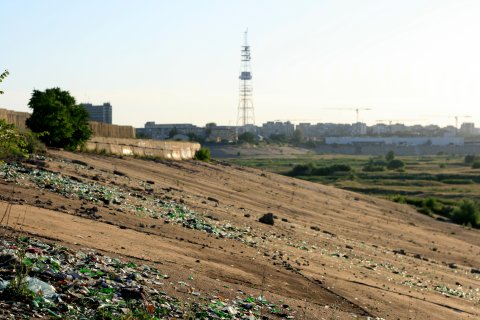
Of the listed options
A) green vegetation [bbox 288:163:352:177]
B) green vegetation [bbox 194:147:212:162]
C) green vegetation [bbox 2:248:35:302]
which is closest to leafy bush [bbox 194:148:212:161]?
green vegetation [bbox 194:147:212:162]

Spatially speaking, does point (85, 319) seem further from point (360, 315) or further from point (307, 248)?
point (307, 248)

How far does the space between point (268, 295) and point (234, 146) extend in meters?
142

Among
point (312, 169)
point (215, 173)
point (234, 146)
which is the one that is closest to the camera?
point (215, 173)

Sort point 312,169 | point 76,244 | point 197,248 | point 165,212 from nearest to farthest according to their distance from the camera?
point 76,244, point 197,248, point 165,212, point 312,169

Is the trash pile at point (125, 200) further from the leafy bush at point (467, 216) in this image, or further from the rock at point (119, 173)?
the leafy bush at point (467, 216)

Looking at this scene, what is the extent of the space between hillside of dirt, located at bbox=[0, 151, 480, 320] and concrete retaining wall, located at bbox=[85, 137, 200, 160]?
80.8 inches

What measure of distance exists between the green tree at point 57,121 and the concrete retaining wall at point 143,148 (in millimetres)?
1135

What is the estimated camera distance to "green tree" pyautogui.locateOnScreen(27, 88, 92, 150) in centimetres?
3184

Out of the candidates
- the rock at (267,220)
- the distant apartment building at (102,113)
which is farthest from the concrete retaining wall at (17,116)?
the distant apartment building at (102,113)

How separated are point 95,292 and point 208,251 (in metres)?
6.18

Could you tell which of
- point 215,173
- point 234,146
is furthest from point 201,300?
point 234,146

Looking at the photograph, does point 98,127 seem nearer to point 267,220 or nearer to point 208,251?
point 267,220

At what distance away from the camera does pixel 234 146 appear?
156000mm

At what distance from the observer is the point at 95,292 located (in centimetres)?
1100
